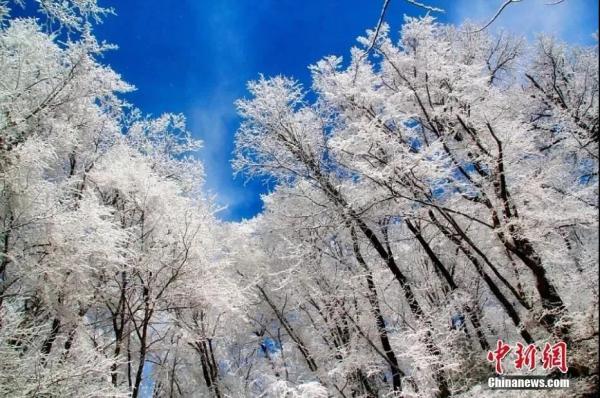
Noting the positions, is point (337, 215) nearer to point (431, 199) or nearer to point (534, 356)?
point (431, 199)

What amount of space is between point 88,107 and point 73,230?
4.88 meters

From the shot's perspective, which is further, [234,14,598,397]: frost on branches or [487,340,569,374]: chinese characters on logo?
[234,14,598,397]: frost on branches

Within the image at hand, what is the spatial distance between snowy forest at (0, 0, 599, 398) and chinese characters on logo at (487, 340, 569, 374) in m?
0.14

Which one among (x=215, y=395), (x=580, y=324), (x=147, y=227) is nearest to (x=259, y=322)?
(x=215, y=395)

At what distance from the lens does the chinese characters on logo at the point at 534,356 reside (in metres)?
6.18

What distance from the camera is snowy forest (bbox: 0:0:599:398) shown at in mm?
6789

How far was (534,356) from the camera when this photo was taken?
22.2 ft

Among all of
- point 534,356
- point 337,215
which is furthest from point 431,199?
point 534,356

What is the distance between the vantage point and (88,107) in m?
10.7

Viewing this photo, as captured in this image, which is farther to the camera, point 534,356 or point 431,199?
point 431,199

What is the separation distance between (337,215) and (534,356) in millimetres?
4891

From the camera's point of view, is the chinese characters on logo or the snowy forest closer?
the chinese characters on logo

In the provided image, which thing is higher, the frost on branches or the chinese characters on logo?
the frost on branches

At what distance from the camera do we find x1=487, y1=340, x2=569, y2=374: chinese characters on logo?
6.18 metres
